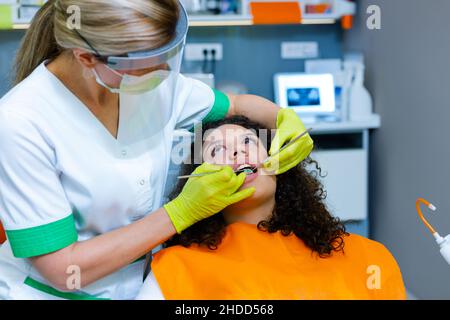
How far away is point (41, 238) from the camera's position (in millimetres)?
1138

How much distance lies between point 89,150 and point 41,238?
21 centimetres

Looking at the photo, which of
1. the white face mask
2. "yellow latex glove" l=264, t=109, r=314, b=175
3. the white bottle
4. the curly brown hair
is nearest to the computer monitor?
the white bottle

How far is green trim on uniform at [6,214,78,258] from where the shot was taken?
114 centimetres

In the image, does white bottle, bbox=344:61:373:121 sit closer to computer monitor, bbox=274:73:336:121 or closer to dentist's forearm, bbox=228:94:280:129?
computer monitor, bbox=274:73:336:121

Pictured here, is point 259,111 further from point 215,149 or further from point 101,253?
point 101,253

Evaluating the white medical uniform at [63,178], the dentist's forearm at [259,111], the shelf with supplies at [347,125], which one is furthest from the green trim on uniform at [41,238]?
the shelf with supplies at [347,125]

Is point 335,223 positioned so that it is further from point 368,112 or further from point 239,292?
point 368,112

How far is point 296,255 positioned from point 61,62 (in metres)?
0.71

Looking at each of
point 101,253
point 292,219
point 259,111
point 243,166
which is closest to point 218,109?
point 259,111

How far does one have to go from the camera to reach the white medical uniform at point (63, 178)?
1129mm

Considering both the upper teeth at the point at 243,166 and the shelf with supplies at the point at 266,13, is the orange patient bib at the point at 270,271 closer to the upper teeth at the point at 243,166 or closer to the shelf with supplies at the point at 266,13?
the upper teeth at the point at 243,166

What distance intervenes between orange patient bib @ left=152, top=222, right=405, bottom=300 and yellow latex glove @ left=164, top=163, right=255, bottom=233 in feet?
0.46

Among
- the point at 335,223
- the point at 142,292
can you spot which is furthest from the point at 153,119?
the point at 335,223

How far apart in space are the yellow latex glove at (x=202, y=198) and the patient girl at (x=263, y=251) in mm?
131
